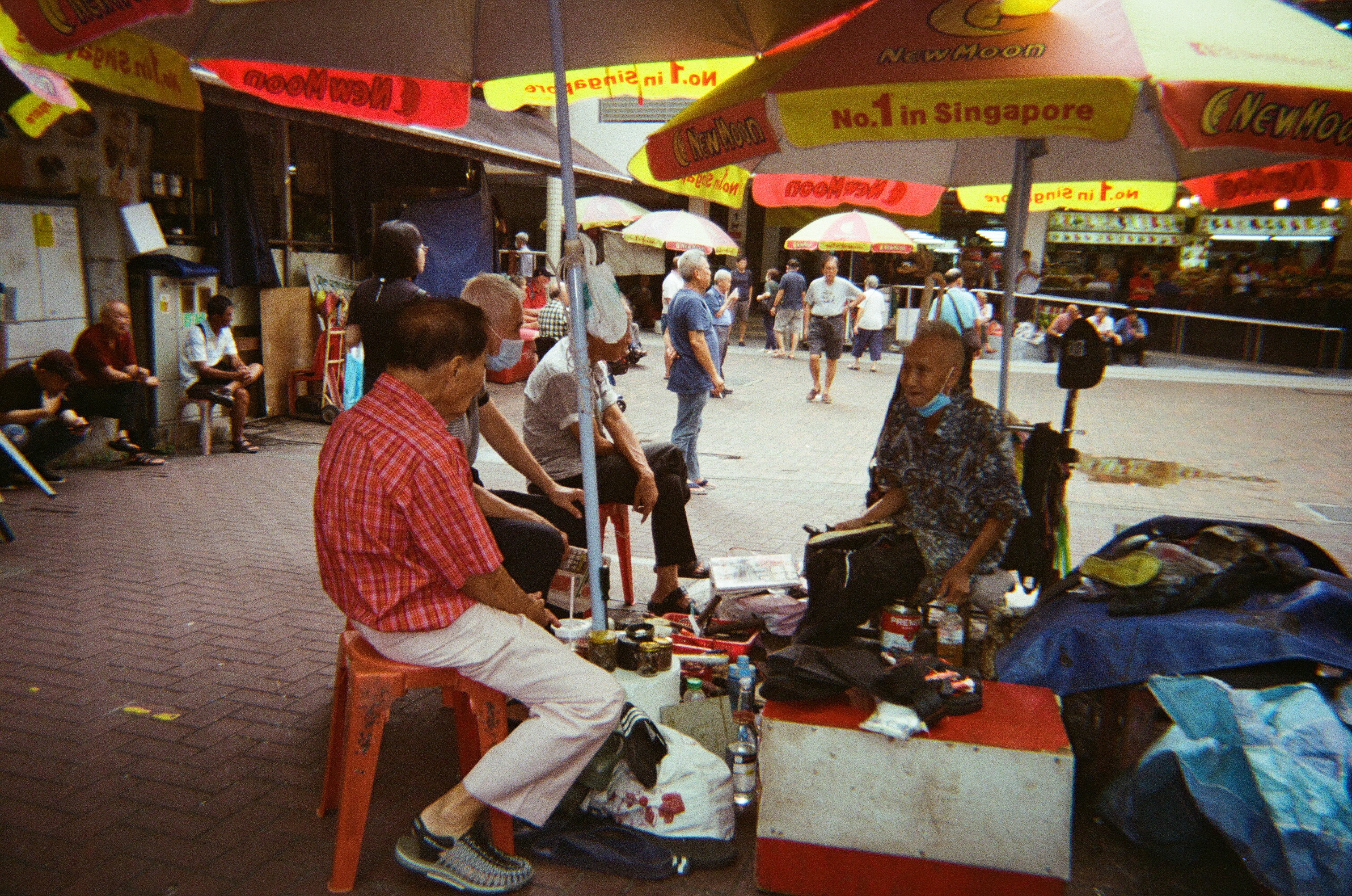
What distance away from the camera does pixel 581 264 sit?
136 inches

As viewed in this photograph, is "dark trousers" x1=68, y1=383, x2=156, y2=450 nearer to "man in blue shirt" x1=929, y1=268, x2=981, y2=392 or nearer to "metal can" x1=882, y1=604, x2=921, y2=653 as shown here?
"man in blue shirt" x1=929, y1=268, x2=981, y2=392

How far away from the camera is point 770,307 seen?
64.6 feet

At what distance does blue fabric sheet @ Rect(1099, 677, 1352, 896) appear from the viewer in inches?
102

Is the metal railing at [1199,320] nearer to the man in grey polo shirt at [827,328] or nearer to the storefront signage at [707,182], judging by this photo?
the man in grey polo shirt at [827,328]

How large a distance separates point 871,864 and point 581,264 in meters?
2.17

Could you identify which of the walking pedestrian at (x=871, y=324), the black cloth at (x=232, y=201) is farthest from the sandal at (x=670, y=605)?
the walking pedestrian at (x=871, y=324)

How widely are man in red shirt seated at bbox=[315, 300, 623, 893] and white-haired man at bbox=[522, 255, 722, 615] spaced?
61.1 inches

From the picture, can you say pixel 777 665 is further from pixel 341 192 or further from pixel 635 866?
pixel 341 192

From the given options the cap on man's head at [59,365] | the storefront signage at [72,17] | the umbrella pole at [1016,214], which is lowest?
the cap on man's head at [59,365]

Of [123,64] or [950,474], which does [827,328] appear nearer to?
Result: [950,474]

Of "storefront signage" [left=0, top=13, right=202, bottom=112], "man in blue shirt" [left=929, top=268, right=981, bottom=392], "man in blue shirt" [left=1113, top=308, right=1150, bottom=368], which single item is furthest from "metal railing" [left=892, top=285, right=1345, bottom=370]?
"storefront signage" [left=0, top=13, right=202, bottom=112]

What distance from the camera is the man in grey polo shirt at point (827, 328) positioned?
13180mm

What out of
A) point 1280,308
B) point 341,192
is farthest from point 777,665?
point 1280,308

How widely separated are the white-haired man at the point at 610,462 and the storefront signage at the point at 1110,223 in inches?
872
